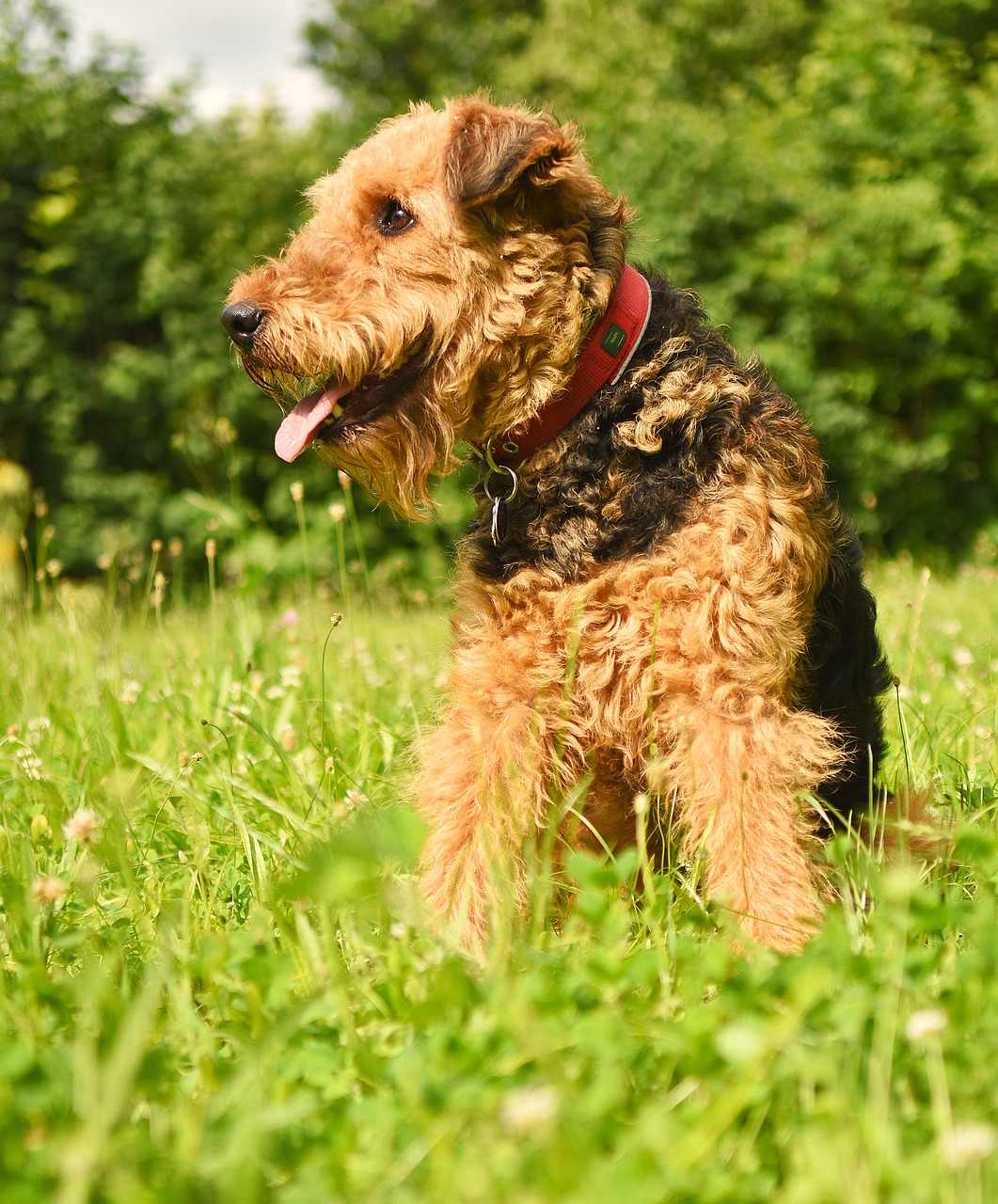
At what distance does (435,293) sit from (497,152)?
34cm

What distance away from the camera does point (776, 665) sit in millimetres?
2119

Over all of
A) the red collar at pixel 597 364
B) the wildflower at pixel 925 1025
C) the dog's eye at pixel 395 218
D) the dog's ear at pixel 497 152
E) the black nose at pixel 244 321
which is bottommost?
the wildflower at pixel 925 1025

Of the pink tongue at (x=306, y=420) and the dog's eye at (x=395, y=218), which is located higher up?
the dog's eye at (x=395, y=218)

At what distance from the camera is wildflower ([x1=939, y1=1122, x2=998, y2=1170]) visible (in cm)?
102

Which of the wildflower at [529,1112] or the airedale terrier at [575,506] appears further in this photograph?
the airedale terrier at [575,506]

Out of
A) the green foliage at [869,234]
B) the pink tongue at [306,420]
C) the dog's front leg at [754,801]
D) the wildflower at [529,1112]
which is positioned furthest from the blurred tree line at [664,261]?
the wildflower at [529,1112]

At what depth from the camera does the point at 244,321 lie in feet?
8.01

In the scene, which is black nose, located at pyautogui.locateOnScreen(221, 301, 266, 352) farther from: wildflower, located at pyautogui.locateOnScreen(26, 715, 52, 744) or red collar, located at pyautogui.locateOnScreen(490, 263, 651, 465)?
wildflower, located at pyautogui.locateOnScreen(26, 715, 52, 744)

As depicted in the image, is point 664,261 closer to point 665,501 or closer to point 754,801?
point 665,501

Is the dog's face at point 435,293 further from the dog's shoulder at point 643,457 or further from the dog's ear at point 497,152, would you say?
the dog's shoulder at point 643,457

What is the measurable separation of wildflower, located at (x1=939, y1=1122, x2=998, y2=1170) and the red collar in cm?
161

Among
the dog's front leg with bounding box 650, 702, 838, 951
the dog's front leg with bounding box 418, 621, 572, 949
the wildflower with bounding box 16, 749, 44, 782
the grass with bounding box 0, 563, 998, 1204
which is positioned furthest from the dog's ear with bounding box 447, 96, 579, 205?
the wildflower with bounding box 16, 749, 44, 782

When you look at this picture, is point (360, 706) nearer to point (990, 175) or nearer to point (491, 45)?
point (990, 175)

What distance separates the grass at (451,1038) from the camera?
3.61 feet
